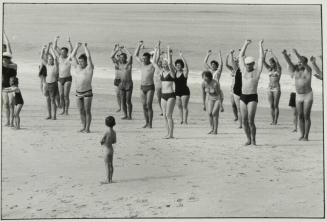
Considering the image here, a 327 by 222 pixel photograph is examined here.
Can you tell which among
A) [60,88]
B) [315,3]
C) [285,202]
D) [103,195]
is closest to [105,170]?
[103,195]

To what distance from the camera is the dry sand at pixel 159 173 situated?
1128 cm

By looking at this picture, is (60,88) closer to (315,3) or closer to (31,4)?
(31,4)

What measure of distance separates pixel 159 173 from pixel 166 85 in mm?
2580

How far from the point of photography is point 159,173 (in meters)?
12.4

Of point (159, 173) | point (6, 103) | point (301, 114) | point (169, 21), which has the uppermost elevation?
point (169, 21)

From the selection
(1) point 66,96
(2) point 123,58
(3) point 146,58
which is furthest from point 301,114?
(1) point 66,96

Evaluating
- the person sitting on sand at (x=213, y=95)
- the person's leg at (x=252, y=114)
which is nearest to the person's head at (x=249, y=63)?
the person's leg at (x=252, y=114)

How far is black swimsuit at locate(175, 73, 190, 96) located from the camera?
1545 cm

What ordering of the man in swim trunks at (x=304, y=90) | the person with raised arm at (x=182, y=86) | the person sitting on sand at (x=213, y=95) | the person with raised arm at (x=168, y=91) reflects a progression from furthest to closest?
the person with raised arm at (x=182, y=86) → the person sitting on sand at (x=213, y=95) → the person with raised arm at (x=168, y=91) → the man in swim trunks at (x=304, y=90)

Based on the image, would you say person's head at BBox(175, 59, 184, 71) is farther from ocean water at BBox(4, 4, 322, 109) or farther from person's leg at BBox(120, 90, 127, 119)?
person's leg at BBox(120, 90, 127, 119)

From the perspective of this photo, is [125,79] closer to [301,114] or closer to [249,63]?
[249,63]

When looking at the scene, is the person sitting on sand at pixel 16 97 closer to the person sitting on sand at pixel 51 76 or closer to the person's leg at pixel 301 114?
the person sitting on sand at pixel 51 76

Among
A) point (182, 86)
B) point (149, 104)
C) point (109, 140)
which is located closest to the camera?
point (109, 140)

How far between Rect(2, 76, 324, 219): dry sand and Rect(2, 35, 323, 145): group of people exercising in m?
0.45
